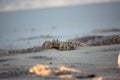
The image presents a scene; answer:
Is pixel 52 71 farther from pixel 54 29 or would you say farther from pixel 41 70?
pixel 54 29

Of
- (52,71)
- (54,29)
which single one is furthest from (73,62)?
(54,29)

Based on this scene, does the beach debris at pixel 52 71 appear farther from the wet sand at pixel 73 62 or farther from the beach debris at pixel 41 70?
the wet sand at pixel 73 62

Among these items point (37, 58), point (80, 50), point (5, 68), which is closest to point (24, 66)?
point (5, 68)

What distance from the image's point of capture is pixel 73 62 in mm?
9602

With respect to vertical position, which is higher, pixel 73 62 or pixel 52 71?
pixel 73 62

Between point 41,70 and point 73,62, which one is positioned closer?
point 41,70

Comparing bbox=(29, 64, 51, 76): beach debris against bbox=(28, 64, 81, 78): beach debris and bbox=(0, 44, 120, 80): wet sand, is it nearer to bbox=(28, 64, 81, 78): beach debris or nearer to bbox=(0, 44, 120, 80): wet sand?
bbox=(28, 64, 81, 78): beach debris

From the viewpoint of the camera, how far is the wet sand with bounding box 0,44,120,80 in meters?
8.27

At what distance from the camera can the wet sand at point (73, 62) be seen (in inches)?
325

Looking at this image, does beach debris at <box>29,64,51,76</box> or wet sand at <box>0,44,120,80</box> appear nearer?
wet sand at <box>0,44,120,80</box>

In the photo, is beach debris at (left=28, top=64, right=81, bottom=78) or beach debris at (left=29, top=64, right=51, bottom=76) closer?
beach debris at (left=28, top=64, right=81, bottom=78)

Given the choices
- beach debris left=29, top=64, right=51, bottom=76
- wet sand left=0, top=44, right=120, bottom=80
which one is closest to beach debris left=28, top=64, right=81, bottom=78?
beach debris left=29, top=64, right=51, bottom=76

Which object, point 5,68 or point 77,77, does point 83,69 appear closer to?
point 77,77

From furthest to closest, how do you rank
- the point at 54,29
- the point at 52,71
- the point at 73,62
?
the point at 54,29 < the point at 73,62 < the point at 52,71
